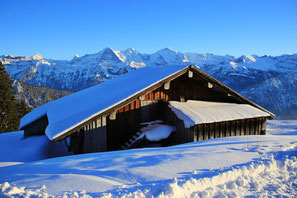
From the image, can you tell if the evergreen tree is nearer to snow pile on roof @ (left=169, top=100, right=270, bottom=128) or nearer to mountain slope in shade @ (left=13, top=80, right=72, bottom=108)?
snow pile on roof @ (left=169, top=100, right=270, bottom=128)

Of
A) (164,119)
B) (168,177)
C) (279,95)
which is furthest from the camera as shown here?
(279,95)

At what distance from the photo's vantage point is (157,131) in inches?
366

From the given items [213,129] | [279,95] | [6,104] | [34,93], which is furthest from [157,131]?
[279,95]

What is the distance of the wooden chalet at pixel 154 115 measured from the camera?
8117mm

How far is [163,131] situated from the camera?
9391 mm

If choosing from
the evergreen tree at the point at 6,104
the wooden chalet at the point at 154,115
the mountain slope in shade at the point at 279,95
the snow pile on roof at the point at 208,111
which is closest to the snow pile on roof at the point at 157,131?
the wooden chalet at the point at 154,115

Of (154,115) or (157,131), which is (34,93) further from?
(157,131)

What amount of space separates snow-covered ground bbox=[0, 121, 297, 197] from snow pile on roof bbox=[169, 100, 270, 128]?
133 inches

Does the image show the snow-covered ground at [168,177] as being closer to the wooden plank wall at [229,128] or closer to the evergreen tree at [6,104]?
the wooden plank wall at [229,128]

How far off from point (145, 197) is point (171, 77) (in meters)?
6.98

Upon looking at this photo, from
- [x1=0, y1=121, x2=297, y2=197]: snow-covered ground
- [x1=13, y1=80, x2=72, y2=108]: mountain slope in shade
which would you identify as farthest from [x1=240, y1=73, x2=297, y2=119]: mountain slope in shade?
[x1=13, y1=80, x2=72, y2=108]: mountain slope in shade

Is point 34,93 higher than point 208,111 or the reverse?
higher

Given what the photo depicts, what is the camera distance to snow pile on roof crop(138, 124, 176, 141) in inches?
355

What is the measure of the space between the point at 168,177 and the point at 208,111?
6305 mm
